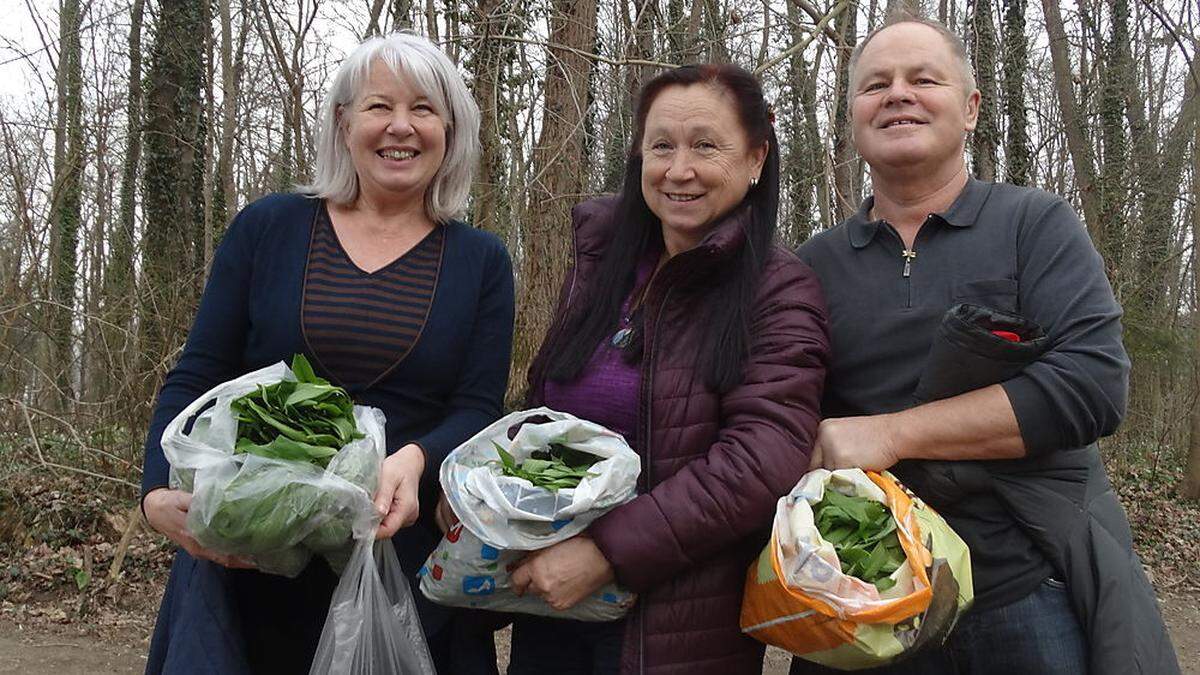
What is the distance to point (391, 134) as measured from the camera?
2.20 metres

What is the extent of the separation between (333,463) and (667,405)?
0.69 meters

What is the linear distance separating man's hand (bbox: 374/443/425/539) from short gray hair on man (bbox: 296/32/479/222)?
2.15ft

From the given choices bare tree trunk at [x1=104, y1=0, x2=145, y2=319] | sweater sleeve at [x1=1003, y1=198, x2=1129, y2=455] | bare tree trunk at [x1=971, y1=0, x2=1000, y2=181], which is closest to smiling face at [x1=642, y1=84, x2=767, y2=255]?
sweater sleeve at [x1=1003, y1=198, x2=1129, y2=455]

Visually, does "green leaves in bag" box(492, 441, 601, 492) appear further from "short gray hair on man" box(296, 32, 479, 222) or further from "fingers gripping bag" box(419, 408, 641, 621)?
"short gray hair on man" box(296, 32, 479, 222)

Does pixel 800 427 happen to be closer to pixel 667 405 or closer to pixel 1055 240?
pixel 667 405

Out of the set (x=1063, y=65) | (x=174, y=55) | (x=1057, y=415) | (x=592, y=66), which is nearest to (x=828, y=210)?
(x=592, y=66)

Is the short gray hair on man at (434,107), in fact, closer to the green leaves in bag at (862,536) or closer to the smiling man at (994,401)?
the smiling man at (994,401)

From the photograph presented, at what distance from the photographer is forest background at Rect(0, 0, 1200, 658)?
5.63m

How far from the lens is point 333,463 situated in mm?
1810

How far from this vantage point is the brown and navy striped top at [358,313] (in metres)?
2.09

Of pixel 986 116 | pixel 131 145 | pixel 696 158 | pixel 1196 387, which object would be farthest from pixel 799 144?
pixel 696 158

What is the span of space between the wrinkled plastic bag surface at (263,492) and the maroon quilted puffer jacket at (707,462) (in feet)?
1.60

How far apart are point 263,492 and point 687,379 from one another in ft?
2.87

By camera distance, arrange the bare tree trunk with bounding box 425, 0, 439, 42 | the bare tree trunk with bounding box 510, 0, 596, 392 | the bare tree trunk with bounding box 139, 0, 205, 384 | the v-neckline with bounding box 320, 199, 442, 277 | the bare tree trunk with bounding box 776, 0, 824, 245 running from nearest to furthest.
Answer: the v-neckline with bounding box 320, 199, 442, 277 < the bare tree trunk with bounding box 510, 0, 596, 392 < the bare tree trunk with bounding box 425, 0, 439, 42 < the bare tree trunk with bounding box 139, 0, 205, 384 < the bare tree trunk with bounding box 776, 0, 824, 245
